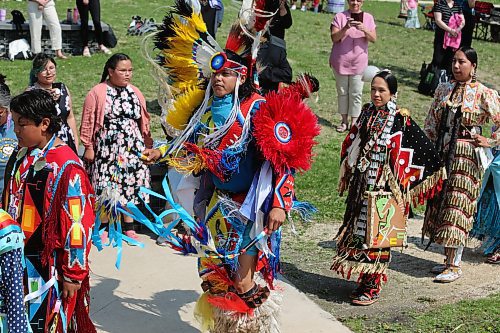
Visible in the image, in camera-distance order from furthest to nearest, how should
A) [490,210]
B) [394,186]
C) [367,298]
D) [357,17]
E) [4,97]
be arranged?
[357,17]
[490,210]
[367,298]
[394,186]
[4,97]

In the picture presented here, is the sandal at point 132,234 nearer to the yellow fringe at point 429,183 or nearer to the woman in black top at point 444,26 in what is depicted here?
the yellow fringe at point 429,183

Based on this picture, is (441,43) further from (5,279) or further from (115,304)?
(5,279)

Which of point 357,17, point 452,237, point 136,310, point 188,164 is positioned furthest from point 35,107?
point 357,17

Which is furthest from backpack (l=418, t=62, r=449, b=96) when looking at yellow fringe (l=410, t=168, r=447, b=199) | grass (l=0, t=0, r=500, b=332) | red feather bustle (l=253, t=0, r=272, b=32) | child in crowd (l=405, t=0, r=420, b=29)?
red feather bustle (l=253, t=0, r=272, b=32)

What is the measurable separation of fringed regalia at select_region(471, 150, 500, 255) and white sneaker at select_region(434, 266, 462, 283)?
56cm

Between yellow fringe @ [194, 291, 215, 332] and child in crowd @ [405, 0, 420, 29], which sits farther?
child in crowd @ [405, 0, 420, 29]

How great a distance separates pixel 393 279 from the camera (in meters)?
6.52

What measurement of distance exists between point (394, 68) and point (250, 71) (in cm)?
989

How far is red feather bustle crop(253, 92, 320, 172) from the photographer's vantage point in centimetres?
446

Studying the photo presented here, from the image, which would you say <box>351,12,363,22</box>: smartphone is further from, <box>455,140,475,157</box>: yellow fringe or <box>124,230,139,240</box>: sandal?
<box>124,230,139,240</box>: sandal

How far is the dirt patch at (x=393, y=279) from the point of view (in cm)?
593

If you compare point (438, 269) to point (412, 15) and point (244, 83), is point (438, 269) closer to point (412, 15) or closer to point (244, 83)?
point (244, 83)

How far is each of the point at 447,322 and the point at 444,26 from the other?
685 centimetres

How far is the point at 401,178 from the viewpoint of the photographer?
232 inches
